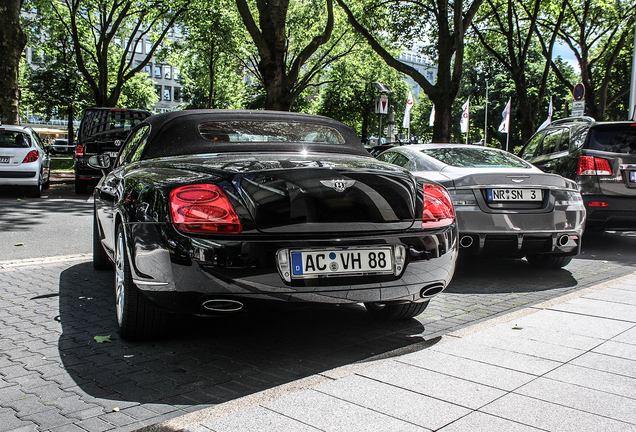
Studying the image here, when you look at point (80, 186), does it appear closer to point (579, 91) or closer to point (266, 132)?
point (266, 132)

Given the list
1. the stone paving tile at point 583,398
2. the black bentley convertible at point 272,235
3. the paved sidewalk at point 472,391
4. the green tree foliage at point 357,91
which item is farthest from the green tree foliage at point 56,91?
the stone paving tile at point 583,398

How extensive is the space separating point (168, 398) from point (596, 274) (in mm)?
5322

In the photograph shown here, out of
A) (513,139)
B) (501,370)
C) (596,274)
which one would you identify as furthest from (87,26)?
(513,139)

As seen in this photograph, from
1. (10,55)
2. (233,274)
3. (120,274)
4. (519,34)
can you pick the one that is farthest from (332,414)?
(519,34)

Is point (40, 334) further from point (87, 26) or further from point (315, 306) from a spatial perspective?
point (87, 26)

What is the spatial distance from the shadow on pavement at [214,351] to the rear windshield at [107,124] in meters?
11.5

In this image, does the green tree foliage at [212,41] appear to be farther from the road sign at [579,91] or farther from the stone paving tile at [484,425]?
Answer: the stone paving tile at [484,425]

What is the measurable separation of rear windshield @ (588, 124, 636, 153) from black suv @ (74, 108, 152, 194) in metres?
11.1

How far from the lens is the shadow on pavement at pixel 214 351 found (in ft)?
10.6

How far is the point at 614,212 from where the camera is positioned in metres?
8.18

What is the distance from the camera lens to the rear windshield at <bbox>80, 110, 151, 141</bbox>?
51.9 ft

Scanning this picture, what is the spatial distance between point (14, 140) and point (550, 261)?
12.4 m

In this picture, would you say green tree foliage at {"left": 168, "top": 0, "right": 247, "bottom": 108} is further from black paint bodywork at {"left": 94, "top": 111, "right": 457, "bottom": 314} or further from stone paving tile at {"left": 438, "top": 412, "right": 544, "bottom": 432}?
stone paving tile at {"left": 438, "top": 412, "right": 544, "bottom": 432}

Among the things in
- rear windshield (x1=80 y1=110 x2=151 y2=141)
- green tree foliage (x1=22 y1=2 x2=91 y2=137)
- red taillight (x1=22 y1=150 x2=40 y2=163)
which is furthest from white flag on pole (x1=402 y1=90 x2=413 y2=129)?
green tree foliage (x1=22 y1=2 x2=91 y2=137)
